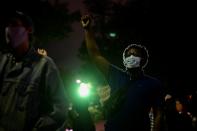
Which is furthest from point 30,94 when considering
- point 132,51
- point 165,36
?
point 165,36

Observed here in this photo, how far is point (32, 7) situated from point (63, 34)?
338cm

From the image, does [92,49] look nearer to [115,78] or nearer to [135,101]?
[115,78]

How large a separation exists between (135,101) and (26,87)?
2.33m

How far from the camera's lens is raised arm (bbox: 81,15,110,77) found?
5848mm

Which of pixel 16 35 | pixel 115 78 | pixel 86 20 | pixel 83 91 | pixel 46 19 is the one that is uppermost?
pixel 46 19

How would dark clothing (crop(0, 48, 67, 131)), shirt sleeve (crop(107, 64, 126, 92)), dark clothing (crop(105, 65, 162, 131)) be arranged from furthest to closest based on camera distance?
1. shirt sleeve (crop(107, 64, 126, 92))
2. dark clothing (crop(105, 65, 162, 131))
3. dark clothing (crop(0, 48, 67, 131))

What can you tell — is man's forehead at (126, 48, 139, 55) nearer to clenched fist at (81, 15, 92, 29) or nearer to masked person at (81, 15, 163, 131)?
masked person at (81, 15, 163, 131)

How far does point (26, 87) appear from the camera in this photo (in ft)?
11.2

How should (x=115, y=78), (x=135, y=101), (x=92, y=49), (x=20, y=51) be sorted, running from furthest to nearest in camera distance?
1. (x=92, y=49)
2. (x=115, y=78)
3. (x=135, y=101)
4. (x=20, y=51)

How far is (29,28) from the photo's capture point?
363 cm

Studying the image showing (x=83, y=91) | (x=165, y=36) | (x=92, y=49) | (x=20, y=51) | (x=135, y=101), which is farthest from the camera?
(x=165, y=36)

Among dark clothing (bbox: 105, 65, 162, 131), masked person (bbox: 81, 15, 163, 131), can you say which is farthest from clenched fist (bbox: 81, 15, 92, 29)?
dark clothing (bbox: 105, 65, 162, 131)

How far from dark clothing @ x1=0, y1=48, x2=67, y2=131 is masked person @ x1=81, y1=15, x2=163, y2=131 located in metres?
2.08

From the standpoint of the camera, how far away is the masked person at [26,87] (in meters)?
3.35
